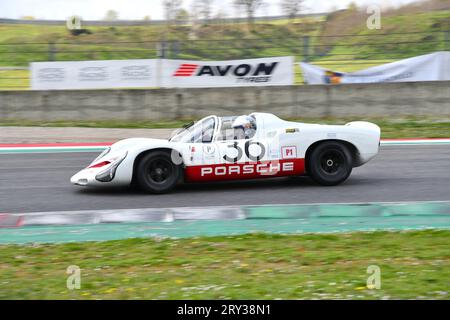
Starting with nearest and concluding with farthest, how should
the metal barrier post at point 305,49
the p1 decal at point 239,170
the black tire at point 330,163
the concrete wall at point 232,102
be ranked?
the p1 decal at point 239,170, the black tire at point 330,163, the concrete wall at point 232,102, the metal barrier post at point 305,49

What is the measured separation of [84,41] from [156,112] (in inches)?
321

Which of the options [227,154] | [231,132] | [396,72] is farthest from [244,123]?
[396,72]

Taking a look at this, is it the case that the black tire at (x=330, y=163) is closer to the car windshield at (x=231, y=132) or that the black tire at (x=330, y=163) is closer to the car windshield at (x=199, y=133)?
the car windshield at (x=231, y=132)

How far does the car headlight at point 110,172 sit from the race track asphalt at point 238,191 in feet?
0.97

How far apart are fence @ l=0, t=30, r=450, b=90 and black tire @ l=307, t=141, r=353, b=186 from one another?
10.1 meters

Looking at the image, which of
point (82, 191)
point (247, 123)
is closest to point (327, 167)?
point (247, 123)

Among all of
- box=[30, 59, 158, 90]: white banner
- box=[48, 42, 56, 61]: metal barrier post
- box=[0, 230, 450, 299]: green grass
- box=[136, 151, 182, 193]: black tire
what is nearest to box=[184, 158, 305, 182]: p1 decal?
box=[136, 151, 182, 193]: black tire

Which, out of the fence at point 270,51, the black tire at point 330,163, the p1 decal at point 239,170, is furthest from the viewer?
the fence at point 270,51

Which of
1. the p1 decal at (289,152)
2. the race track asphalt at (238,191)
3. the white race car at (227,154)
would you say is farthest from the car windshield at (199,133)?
the p1 decal at (289,152)

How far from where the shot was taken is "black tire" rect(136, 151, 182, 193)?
11.0 meters

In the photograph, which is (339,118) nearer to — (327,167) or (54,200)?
(327,167)

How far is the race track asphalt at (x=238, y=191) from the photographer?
420 inches

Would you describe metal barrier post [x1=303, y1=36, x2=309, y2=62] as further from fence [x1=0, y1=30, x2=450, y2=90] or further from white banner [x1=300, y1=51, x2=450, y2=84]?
white banner [x1=300, y1=51, x2=450, y2=84]

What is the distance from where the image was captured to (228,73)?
70.2ft
